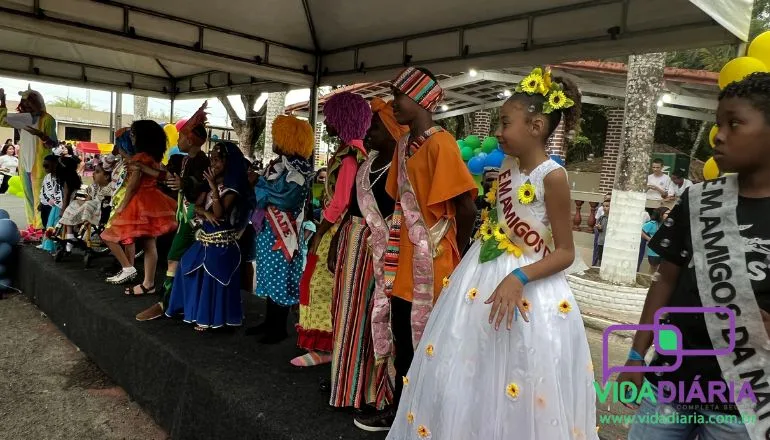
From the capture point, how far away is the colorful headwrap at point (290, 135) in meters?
3.40

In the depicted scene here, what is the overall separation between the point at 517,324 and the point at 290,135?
7.33 ft

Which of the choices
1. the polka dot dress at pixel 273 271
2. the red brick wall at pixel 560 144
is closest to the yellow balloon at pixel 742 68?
the red brick wall at pixel 560 144

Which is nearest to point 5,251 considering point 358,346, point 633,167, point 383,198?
point 358,346

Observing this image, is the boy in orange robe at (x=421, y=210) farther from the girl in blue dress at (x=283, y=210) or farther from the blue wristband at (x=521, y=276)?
A: the girl in blue dress at (x=283, y=210)

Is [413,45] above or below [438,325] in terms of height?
above

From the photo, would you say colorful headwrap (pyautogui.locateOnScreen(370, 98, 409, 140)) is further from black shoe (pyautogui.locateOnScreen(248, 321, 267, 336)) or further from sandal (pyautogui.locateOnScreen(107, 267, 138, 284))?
sandal (pyautogui.locateOnScreen(107, 267, 138, 284))

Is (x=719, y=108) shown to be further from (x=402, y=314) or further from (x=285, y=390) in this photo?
(x=285, y=390)

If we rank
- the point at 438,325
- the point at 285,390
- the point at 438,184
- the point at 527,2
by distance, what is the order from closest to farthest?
the point at 438,325 < the point at 438,184 < the point at 285,390 < the point at 527,2

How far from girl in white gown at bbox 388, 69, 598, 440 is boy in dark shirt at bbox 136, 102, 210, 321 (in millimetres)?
2524

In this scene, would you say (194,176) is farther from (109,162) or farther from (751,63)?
(751,63)

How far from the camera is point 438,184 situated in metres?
2.16

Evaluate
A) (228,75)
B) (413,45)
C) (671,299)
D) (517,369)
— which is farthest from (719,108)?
(228,75)

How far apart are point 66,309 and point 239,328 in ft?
6.85

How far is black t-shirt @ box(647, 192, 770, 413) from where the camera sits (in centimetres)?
137
